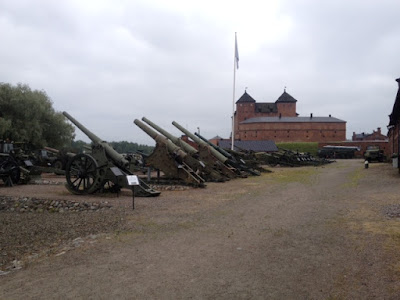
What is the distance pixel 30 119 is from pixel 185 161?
20158 mm

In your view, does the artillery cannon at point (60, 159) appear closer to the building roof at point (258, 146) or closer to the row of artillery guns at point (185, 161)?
the row of artillery guns at point (185, 161)

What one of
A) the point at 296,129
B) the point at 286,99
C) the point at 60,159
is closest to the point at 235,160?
the point at 60,159

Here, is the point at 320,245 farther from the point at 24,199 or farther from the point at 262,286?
the point at 24,199

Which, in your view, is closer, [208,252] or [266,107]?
[208,252]

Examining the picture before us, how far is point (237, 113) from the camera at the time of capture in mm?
86500

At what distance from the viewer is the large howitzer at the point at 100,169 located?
478 inches

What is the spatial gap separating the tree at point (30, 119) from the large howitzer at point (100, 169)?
18967mm

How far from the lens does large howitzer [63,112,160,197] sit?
12.1 metres

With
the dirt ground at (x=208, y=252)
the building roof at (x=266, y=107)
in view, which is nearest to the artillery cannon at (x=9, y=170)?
the dirt ground at (x=208, y=252)

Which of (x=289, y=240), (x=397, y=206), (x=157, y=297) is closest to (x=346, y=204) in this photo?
(x=397, y=206)

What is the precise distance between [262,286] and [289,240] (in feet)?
7.20

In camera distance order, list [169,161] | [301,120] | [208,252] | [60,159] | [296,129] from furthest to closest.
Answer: [301,120], [296,129], [60,159], [169,161], [208,252]

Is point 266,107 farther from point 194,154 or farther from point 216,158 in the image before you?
point 194,154

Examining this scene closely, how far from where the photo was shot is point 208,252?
5.58 metres
